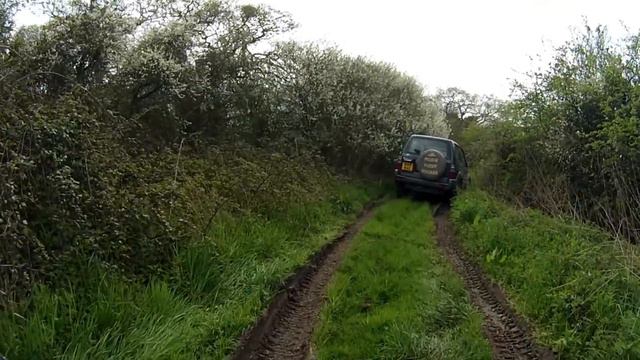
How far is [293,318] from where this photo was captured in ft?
19.2

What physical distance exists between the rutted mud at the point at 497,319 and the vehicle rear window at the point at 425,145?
24.7ft

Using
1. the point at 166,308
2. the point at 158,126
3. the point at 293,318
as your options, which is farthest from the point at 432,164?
the point at 166,308

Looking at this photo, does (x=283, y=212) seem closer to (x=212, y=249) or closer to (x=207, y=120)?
(x=212, y=249)

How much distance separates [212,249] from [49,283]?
2.09m

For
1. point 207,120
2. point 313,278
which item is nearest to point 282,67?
point 207,120

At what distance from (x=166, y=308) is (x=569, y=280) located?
13.6ft

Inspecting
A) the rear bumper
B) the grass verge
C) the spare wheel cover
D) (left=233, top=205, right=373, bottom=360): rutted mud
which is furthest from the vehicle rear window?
the grass verge

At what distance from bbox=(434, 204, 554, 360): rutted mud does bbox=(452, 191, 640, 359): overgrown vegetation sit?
13cm

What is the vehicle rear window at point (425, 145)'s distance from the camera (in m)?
16.4

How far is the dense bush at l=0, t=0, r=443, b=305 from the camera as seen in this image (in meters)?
4.59

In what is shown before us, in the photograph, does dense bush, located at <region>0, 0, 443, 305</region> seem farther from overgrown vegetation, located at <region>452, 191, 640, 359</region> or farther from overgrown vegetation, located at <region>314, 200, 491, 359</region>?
overgrown vegetation, located at <region>452, 191, 640, 359</region>

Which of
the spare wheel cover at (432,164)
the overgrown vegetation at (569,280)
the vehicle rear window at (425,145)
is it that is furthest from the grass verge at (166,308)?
the vehicle rear window at (425,145)

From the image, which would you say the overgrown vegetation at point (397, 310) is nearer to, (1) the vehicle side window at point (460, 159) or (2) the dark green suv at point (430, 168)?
(2) the dark green suv at point (430, 168)

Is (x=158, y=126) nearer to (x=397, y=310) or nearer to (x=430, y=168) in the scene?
(x=430, y=168)
